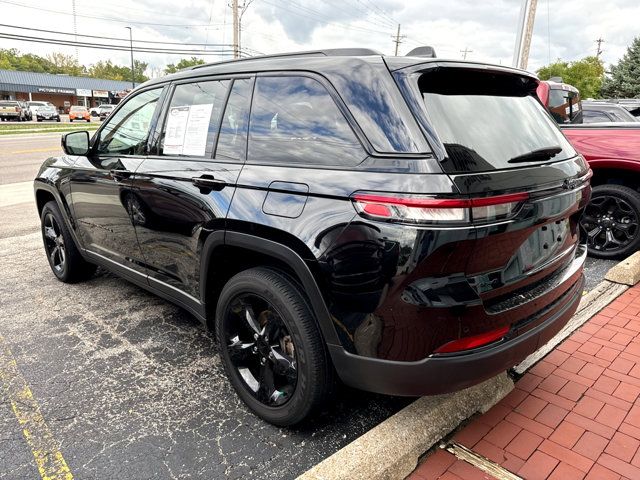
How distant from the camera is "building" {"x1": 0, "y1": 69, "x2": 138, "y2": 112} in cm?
6850

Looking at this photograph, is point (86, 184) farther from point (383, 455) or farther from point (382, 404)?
point (383, 455)

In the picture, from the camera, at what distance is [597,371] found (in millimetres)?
3072

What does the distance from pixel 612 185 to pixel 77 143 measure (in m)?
5.36

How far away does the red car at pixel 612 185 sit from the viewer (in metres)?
5.04

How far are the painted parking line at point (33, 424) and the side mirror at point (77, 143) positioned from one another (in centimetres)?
169

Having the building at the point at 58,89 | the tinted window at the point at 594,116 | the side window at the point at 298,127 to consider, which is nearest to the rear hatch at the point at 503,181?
the side window at the point at 298,127

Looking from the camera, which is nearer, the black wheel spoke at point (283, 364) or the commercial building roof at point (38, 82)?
the black wheel spoke at point (283, 364)

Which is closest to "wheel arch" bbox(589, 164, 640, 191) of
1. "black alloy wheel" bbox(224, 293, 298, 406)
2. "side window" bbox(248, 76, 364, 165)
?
"side window" bbox(248, 76, 364, 165)

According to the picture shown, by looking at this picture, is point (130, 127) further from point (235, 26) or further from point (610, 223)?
point (235, 26)

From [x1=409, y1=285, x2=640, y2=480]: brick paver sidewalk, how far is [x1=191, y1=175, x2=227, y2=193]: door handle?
5.67ft

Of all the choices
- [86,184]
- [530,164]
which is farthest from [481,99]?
[86,184]

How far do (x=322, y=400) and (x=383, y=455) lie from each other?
0.38 m

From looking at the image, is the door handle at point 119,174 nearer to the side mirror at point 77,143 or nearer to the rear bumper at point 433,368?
the side mirror at point 77,143

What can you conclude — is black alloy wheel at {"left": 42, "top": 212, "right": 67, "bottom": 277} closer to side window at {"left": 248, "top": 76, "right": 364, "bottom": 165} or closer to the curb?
side window at {"left": 248, "top": 76, "right": 364, "bottom": 165}
